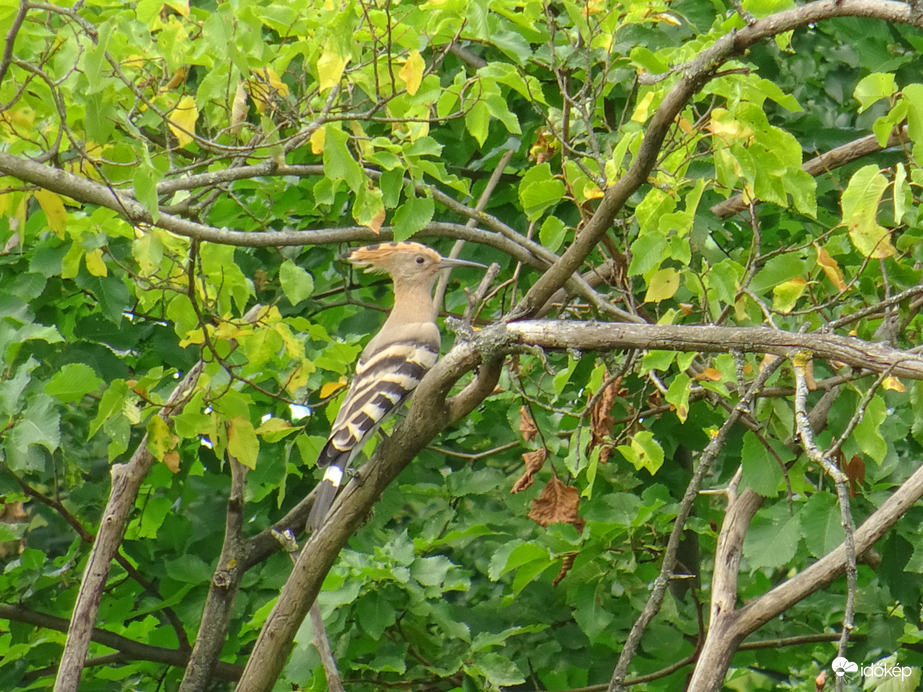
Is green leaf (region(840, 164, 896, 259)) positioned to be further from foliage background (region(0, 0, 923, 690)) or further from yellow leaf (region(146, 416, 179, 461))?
yellow leaf (region(146, 416, 179, 461))

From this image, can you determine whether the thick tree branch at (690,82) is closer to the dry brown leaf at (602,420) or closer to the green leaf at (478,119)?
the green leaf at (478,119)

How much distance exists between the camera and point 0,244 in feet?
19.6

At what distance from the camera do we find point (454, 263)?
6027mm

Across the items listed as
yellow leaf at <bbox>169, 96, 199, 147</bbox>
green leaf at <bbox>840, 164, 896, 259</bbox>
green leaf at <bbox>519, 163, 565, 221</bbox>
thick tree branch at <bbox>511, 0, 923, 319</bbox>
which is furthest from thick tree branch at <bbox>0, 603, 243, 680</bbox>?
green leaf at <bbox>840, 164, 896, 259</bbox>

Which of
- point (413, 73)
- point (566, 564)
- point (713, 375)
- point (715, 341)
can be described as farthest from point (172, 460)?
point (715, 341)

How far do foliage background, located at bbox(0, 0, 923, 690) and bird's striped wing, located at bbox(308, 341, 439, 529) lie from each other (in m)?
0.16

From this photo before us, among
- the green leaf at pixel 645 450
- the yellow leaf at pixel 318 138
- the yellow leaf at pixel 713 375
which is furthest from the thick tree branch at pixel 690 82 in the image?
the yellow leaf at pixel 318 138

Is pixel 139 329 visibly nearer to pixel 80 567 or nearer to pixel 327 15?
pixel 80 567

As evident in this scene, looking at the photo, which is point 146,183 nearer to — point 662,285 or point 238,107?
point 238,107

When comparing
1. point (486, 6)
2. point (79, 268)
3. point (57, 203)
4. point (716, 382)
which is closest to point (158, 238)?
point (57, 203)

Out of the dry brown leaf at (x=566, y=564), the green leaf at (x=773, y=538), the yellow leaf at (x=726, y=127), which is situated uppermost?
the yellow leaf at (x=726, y=127)

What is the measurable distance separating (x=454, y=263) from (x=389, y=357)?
733 mm

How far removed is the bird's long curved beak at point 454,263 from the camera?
584cm

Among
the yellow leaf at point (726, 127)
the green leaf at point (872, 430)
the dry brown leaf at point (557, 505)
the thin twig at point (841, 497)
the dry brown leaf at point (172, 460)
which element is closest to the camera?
the thin twig at point (841, 497)
